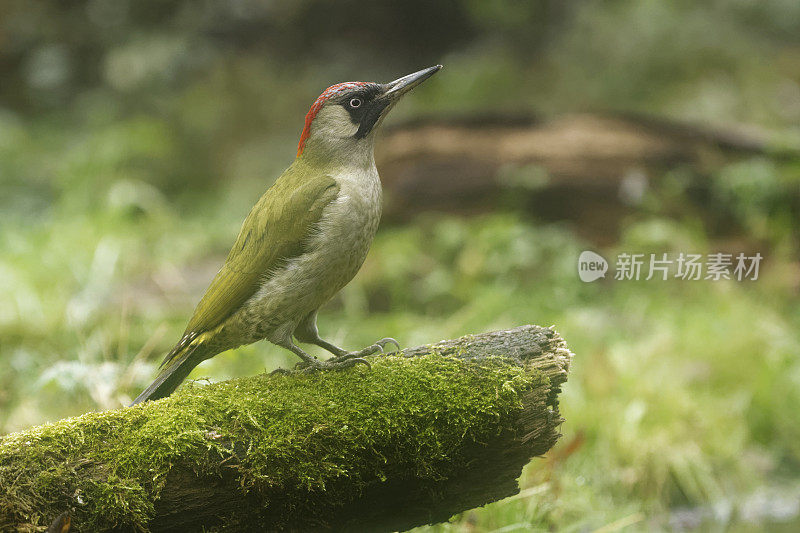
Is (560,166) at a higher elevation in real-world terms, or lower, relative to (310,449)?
higher

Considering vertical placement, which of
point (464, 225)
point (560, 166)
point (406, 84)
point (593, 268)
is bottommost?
point (593, 268)

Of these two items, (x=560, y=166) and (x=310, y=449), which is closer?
(x=310, y=449)

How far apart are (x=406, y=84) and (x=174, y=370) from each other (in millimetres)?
1205

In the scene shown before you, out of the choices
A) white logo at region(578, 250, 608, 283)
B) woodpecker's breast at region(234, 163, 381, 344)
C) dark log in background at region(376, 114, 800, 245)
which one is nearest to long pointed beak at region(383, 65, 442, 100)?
woodpecker's breast at region(234, 163, 381, 344)

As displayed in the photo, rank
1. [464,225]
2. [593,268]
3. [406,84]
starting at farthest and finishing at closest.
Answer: [464,225] < [593,268] < [406,84]

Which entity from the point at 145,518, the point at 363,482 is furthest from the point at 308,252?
the point at 145,518

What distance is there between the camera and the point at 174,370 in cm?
250

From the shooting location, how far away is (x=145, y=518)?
1984mm

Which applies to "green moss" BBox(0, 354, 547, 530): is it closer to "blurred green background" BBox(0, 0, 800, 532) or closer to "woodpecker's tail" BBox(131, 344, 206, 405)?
"woodpecker's tail" BBox(131, 344, 206, 405)

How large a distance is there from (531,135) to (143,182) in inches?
185

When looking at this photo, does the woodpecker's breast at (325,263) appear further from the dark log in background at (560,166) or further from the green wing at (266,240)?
the dark log in background at (560,166)

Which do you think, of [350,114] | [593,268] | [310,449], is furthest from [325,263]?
[593,268]

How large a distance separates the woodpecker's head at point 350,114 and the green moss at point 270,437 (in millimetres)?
737

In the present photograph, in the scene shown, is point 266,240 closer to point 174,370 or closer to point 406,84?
point 174,370
